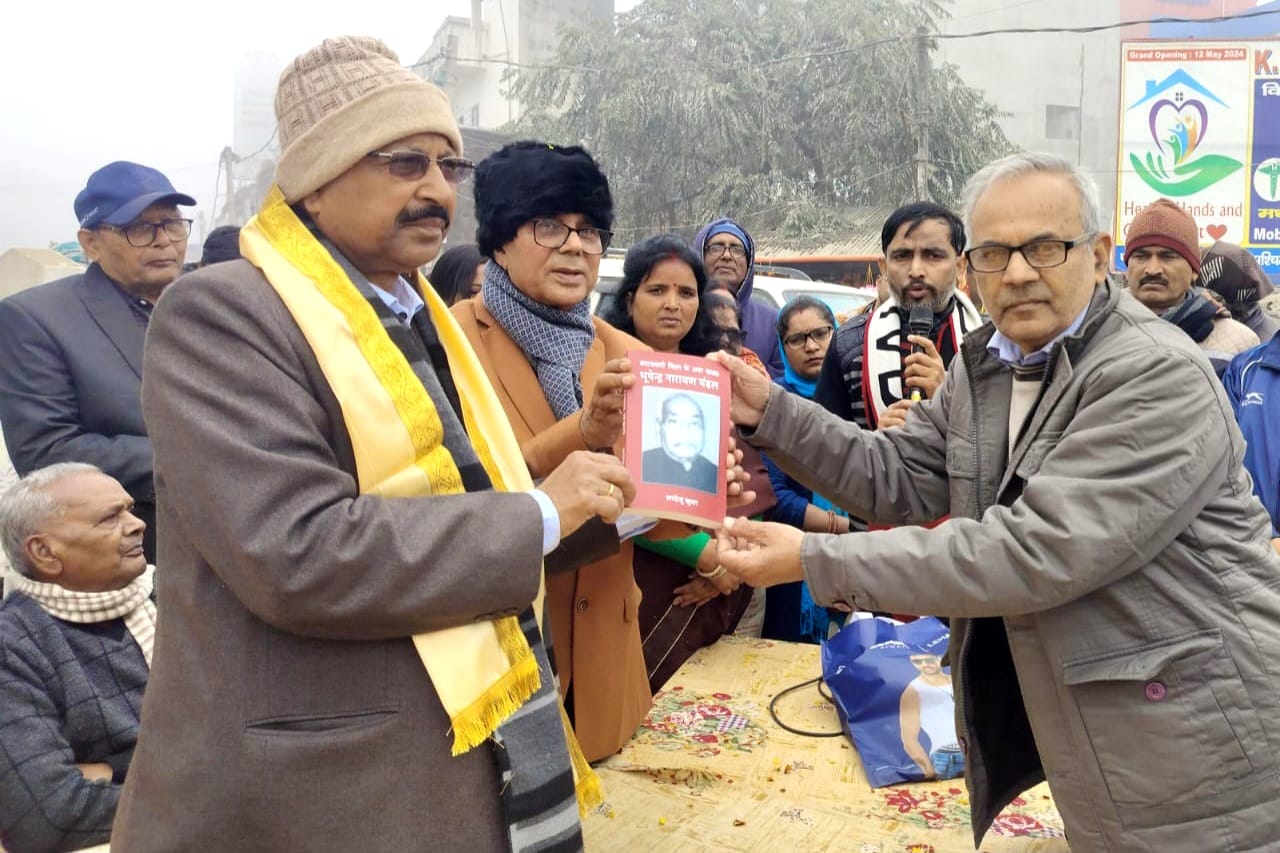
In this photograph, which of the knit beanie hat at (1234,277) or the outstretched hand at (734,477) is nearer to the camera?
the outstretched hand at (734,477)

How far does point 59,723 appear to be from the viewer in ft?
8.36

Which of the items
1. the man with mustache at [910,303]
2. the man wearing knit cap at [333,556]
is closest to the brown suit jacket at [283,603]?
the man wearing knit cap at [333,556]

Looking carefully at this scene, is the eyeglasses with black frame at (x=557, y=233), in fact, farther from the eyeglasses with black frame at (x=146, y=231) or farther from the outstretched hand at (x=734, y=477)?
the eyeglasses with black frame at (x=146, y=231)

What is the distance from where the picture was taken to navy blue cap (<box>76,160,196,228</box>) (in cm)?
354

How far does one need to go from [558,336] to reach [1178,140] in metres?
21.1

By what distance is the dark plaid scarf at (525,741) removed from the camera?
1.63 metres

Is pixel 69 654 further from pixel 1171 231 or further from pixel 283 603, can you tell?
pixel 1171 231

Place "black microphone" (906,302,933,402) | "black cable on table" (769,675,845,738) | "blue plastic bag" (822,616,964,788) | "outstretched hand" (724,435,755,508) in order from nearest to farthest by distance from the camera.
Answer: "outstretched hand" (724,435,755,508), "blue plastic bag" (822,616,964,788), "black cable on table" (769,675,845,738), "black microphone" (906,302,933,402)

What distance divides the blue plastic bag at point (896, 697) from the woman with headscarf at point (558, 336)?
0.70m

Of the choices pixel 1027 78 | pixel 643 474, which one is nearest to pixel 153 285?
pixel 643 474

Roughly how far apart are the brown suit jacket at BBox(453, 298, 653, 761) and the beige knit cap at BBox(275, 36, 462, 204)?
89 centimetres

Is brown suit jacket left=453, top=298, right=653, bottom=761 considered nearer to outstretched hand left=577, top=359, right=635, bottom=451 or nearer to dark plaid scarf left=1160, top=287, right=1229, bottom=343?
outstretched hand left=577, top=359, right=635, bottom=451

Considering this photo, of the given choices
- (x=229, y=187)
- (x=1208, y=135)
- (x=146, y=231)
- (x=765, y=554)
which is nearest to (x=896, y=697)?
(x=765, y=554)

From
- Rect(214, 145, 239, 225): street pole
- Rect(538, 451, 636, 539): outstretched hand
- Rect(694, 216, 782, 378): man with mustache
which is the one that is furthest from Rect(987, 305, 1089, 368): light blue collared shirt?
Rect(214, 145, 239, 225): street pole
